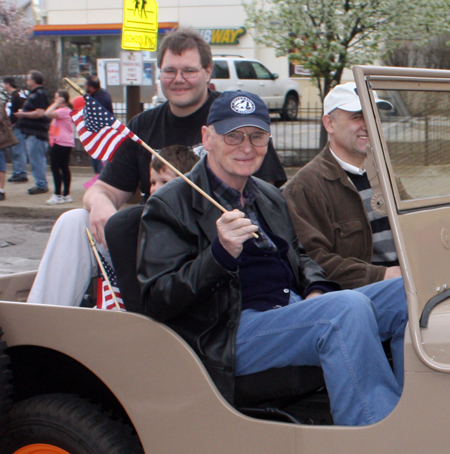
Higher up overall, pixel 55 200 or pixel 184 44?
pixel 184 44

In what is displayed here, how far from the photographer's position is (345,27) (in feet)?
38.5

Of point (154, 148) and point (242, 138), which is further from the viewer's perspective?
point (154, 148)

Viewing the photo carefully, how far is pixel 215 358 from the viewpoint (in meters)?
2.30

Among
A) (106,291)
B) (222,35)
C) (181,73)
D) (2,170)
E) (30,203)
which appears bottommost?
(30,203)

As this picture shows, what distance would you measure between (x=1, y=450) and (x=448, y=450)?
59.7 inches

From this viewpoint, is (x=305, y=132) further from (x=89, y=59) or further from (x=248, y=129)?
(x=89, y=59)

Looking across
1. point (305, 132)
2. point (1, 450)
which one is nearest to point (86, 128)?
point (1, 450)

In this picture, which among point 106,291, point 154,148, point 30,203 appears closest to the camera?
point 106,291

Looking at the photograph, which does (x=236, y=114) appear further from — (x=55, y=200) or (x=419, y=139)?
(x=55, y=200)

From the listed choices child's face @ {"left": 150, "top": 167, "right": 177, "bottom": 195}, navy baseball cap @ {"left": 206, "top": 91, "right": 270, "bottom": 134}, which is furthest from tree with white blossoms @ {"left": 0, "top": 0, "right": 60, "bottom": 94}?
navy baseball cap @ {"left": 206, "top": 91, "right": 270, "bottom": 134}

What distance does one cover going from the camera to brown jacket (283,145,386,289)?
115 inches

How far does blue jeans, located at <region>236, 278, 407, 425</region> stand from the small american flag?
0.72m

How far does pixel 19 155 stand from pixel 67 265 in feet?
32.9

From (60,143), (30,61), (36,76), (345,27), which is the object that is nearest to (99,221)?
(60,143)
